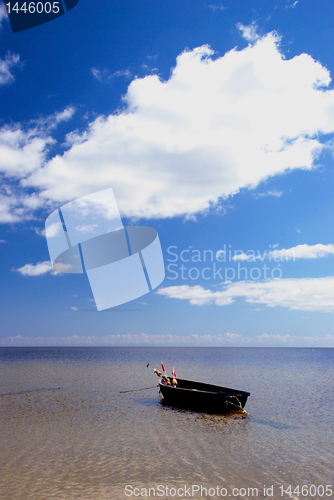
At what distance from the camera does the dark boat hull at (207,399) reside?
17656 mm

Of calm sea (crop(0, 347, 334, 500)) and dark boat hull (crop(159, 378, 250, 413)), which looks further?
dark boat hull (crop(159, 378, 250, 413))

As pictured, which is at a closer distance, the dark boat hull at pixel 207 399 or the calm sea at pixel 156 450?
the calm sea at pixel 156 450

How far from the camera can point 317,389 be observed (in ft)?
98.2

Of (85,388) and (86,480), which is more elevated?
A: (86,480)

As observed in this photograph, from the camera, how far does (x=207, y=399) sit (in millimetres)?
18062

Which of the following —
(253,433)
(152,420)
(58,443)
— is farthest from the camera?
(152,420)

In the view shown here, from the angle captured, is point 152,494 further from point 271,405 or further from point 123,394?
point 123,394

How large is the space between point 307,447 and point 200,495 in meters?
6.64

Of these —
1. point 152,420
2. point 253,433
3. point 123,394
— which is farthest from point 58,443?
point 123,394

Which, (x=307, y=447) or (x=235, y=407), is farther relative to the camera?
(x=235, y=407)

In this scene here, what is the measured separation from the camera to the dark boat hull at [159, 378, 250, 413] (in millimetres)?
17656

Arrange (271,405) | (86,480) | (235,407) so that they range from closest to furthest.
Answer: (86,480) < (235,407) < (271,405)

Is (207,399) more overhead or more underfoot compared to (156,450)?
more overhead

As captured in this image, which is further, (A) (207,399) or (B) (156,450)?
(A) (207,399)
